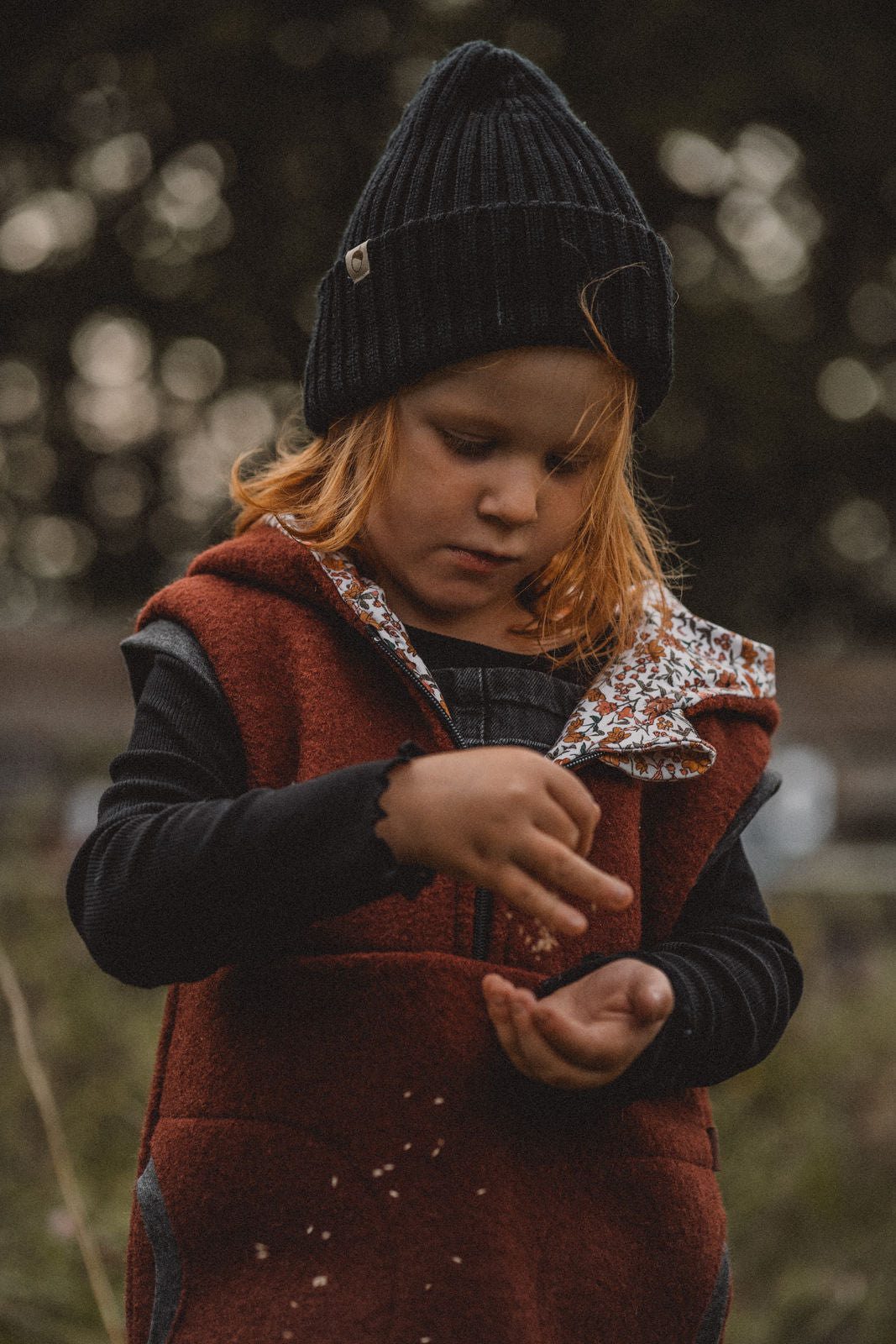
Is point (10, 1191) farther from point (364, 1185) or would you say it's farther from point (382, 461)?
point (382, 461)

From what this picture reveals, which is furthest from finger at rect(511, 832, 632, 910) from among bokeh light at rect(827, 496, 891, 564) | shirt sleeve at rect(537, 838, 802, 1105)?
bokeh light at rect(827, 496, 891, 564)

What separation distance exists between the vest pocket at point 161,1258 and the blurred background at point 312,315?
2664 mm

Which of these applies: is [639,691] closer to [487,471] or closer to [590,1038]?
[487,471]

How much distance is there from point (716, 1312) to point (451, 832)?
0.65 meters

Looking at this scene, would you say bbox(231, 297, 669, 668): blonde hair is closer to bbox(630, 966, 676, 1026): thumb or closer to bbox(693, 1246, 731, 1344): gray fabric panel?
bbox(630, 966, 676, 1026): thumb

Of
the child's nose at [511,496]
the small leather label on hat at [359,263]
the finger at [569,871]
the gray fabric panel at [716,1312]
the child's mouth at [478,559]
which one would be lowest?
the gray fabric panel at [716,1312]

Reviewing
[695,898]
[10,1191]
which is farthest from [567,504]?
[10,1191]

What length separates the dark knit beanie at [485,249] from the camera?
1.26m

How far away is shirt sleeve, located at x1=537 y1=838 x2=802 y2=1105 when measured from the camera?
119cm

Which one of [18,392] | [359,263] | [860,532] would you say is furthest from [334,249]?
[359,263]

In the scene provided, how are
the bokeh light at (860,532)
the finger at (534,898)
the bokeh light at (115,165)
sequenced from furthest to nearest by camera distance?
the bokeh light at (860,532)
the bokeh light at (115,165)
the finger at (534,898)

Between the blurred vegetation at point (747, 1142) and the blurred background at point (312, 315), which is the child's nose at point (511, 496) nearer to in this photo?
the blurred vegetation at point (747, 1142)

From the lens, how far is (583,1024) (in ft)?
3.59

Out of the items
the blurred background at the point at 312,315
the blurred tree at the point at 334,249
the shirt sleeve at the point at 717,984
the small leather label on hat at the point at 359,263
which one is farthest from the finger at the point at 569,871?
the blurred tree at the point at 334,249
